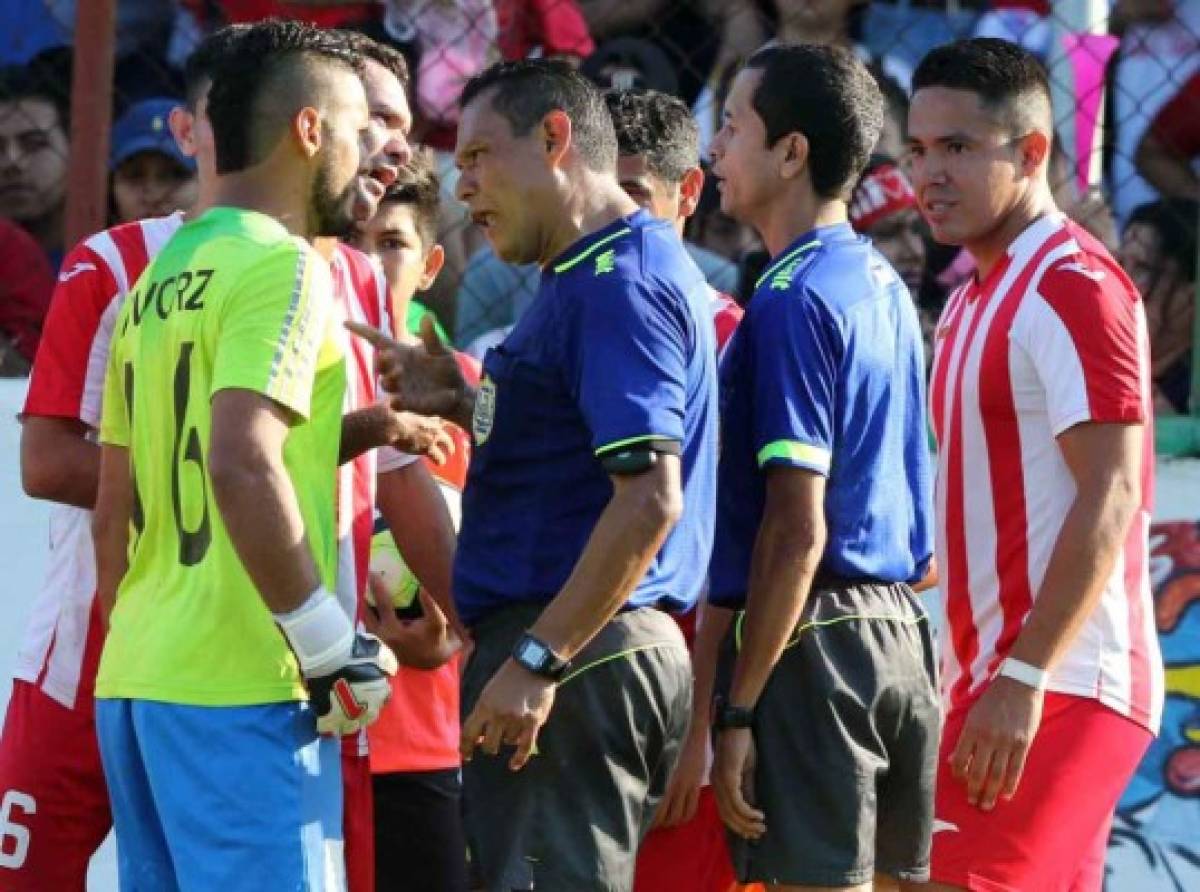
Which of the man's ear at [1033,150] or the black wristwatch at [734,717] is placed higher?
the man's ear at [1033,150]

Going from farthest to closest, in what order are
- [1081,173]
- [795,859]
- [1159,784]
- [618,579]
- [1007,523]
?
[1081,173]
[1159,784]
[1007,523]
[795,859]
[618,579]

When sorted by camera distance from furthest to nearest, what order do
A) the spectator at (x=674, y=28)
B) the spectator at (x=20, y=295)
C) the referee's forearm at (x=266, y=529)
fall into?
the spectator at (x=674, y=28) < the spectator at (x=20, y=295) < the referee's forearm at (x=266, y=529)

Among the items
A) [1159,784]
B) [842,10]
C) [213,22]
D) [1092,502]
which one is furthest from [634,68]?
[1092,502]

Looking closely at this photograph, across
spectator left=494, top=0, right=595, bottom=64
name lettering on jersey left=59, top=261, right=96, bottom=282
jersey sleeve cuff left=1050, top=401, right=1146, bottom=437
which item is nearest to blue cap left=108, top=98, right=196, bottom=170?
spectator left=494, top=0, right=595, bottom=64

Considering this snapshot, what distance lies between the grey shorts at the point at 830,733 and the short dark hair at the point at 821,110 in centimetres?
76

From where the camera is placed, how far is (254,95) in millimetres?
3652

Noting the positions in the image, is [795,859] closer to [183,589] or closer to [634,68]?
[183,589]

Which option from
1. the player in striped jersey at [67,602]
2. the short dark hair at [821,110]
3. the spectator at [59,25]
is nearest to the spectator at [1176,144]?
the short dark hair at [821,110]

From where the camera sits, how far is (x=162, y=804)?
3.49 m

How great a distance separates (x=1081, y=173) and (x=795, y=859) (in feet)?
9.33

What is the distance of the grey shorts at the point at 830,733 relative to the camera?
387cm

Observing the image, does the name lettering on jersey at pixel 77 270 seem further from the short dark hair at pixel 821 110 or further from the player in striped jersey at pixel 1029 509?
the player in striped jersey at pixel 1029 509

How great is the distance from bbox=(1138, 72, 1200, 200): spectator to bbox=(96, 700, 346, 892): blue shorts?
11.6 ft

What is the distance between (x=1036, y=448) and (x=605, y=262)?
39.8 inches
